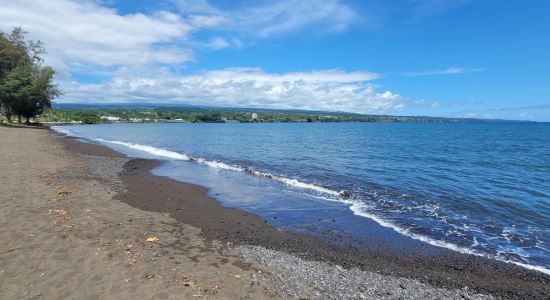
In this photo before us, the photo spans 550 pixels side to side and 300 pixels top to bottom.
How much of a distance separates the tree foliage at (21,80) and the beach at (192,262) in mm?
67536

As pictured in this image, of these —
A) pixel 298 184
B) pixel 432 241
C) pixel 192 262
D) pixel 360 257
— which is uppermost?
pixel 192 262

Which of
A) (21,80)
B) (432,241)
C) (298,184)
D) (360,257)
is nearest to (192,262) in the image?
(360,257)

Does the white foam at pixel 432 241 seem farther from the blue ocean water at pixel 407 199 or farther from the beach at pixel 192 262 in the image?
the beach at pixel 192 262

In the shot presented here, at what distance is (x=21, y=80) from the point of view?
7188 centimetres

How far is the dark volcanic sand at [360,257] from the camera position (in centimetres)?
1004

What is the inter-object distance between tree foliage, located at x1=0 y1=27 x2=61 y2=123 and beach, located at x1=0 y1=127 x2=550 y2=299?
2659 inches

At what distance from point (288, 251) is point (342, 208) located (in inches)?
278

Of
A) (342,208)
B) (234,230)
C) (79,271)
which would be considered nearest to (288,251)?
(234,230)

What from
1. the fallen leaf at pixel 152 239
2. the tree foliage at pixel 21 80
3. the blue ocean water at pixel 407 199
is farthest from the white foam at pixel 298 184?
the tree foliage at pixel 21 80

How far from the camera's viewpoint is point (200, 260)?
1012 centimetres

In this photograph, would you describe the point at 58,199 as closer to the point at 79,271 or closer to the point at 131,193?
the point at 131,193

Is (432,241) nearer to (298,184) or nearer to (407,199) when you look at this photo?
(407,199)

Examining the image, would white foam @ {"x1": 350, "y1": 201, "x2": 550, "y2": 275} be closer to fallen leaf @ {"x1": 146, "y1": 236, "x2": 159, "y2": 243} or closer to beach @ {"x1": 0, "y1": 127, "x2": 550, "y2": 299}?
beach @ {"x1": 0, "y1": 127, "x2": 550, "y2": 299}

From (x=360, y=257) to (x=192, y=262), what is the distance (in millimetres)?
5231
